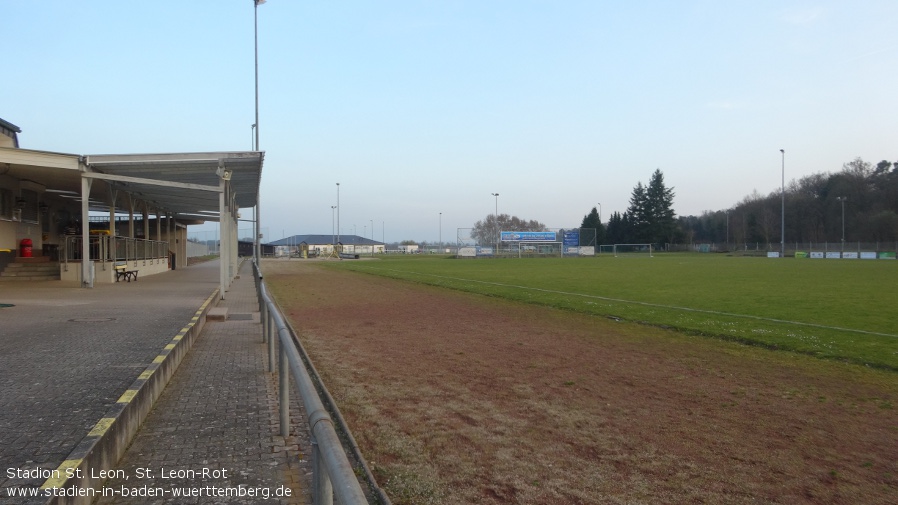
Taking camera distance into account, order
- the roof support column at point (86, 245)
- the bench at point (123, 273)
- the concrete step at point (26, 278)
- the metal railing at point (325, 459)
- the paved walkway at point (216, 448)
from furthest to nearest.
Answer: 1. the bench at point (123, 273)
2. the concrete step at point (26, 278)
3. the roof support column at point (86, 245)
4. the paved walkway at point (216, 448)
5. the metal railing at point (325, 459)

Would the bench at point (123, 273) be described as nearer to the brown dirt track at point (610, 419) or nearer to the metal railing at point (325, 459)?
the brown dirt track at point (610, 419)

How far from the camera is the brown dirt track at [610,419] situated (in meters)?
4.34

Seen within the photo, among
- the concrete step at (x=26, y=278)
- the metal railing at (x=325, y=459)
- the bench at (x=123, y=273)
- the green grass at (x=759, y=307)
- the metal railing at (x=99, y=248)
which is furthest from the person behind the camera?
the bench at (x=123, y=273)

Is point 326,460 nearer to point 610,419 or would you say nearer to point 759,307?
point 610,419

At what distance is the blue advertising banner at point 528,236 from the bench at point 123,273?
5873 centimetres

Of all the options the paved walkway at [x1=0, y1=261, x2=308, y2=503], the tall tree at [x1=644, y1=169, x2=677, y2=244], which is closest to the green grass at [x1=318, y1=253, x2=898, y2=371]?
the paved walkway at [x1=0, y1=261, x2=308, y2=503]

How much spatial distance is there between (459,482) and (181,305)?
12.4m

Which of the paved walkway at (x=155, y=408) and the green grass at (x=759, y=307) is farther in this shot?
the green grass at (x=759, y=307)

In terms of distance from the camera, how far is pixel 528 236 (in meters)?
80.4

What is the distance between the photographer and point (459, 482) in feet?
14.3

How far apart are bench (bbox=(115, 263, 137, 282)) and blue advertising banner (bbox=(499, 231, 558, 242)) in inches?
2312

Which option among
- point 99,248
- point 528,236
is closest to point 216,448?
point 99,248

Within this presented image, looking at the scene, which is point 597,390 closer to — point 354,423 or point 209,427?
point 354,423

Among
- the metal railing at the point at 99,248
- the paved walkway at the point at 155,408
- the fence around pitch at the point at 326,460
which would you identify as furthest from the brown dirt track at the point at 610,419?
the metal railing at the point at 99,248
